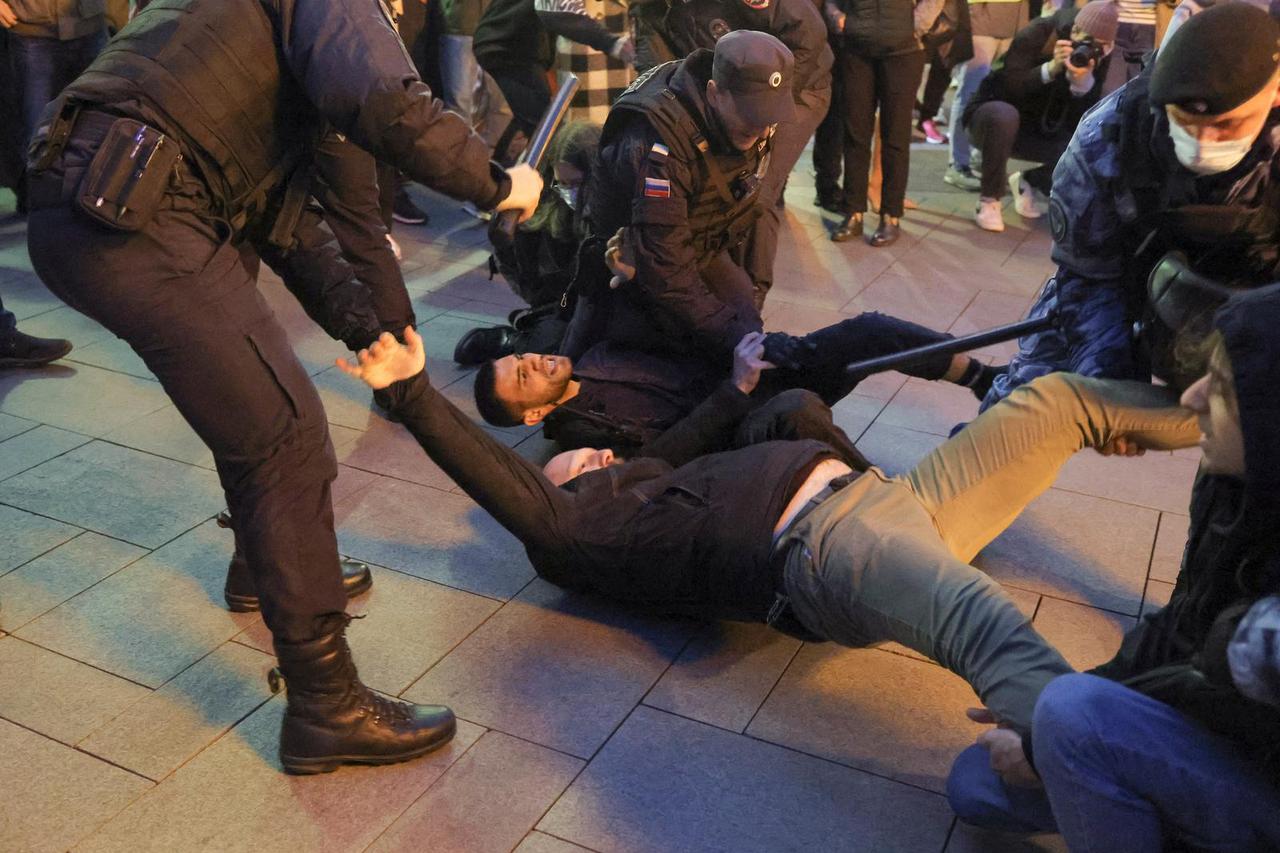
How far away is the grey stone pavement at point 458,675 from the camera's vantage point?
217 centimetres

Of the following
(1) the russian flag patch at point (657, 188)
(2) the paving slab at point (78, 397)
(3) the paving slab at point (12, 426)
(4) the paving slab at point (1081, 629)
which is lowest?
(2) the paving slab at point (78, 397)

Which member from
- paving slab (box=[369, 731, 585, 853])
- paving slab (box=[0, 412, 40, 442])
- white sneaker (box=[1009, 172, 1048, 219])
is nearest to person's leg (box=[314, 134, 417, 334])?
paving slab (box=[369, 731, 585, 853])

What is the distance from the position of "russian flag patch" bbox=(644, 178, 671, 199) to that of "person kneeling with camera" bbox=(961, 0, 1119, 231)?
124 inches

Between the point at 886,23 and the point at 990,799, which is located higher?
the point at 886,23

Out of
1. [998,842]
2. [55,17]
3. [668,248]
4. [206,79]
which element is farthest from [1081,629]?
[55,17]

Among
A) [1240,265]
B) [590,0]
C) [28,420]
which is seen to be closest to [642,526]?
[1240,265]

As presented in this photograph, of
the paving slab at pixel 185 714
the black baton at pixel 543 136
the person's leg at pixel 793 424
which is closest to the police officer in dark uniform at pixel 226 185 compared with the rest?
the paving slab at pixel 185 714

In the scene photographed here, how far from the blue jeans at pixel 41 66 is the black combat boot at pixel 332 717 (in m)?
3.67

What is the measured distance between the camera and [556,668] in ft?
8.49

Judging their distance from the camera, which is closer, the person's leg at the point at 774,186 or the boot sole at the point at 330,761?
the boot sole at the point at 330,761

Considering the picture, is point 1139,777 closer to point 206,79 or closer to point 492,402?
point 206,79

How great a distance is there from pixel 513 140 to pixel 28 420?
2.98 metres

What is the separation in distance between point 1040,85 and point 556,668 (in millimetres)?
4514

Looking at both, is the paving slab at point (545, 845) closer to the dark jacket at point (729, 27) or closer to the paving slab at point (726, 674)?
the paving slab at point (726, 674)
